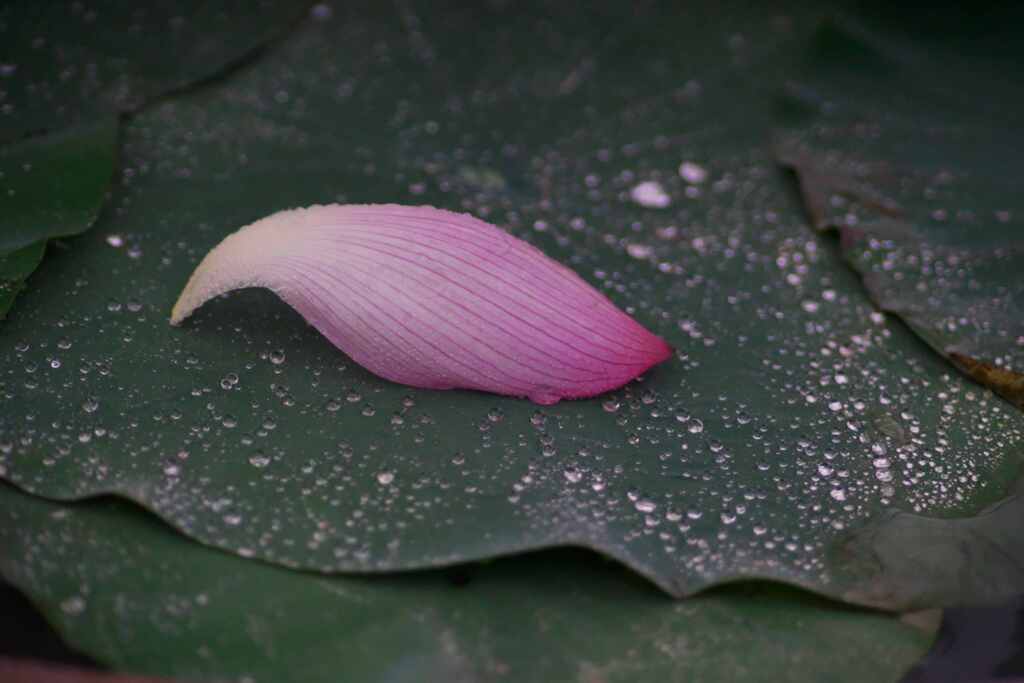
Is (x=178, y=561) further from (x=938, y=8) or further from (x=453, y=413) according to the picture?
(x=938, y=8)

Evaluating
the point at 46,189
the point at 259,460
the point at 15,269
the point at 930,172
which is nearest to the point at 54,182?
the point at 46,189

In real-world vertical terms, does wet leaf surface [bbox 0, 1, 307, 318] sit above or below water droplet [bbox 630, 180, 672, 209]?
above

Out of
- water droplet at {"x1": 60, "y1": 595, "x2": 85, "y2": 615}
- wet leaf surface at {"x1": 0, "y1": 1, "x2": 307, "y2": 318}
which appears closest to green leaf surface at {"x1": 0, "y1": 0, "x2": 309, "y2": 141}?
wet leaf surface at {"x1": 0, "y1": 1, "x2": 307, "y2": 318}

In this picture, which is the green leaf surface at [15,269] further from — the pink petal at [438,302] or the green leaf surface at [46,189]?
the pink petal at [438,302]

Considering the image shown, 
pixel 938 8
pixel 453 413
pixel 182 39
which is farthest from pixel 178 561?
pixel 938 8

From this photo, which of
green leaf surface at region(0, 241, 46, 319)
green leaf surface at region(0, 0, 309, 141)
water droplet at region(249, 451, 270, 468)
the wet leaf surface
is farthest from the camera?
green leaf surface at region(0, 0, 309, 141)

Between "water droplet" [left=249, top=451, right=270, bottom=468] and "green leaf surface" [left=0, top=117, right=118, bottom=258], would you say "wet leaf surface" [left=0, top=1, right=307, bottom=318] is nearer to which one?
"green leaf surface" [left=0, top=117, right=118, bottom=258]

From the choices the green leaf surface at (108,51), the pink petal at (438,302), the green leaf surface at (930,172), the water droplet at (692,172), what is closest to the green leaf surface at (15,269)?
the pink petal at (438,302)
